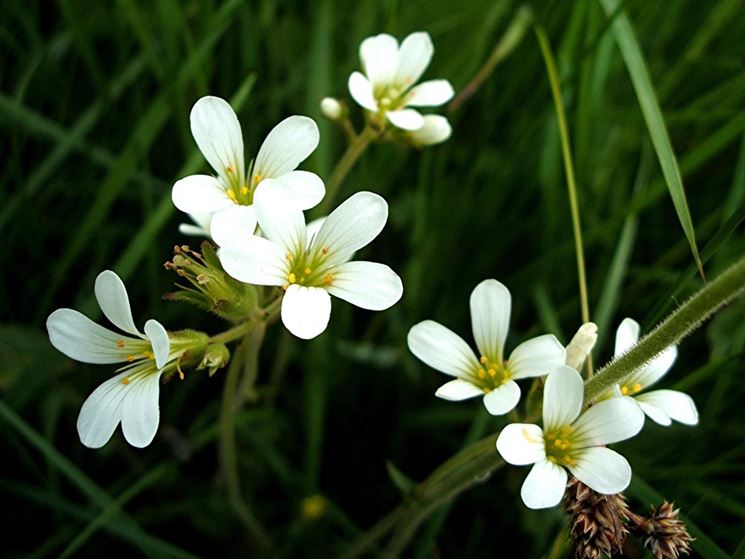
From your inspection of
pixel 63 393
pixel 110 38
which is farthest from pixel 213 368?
pixel 110 38

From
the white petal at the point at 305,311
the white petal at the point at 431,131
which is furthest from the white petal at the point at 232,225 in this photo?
the white petal at the point at 431,131

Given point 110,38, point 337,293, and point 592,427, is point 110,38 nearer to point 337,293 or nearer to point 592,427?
point 337,293

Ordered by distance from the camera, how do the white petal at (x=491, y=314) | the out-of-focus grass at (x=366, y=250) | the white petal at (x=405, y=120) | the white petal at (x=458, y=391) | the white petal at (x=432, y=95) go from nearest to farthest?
the white petal at (x=458, y=391), the white petal at (x=491, y=314), the white petal at (x=405, y=120), the white petal at (x=432, y=95), the out-of-focus grass at (x=366, y=250)

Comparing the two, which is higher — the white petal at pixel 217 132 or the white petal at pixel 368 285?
the white petal at pixel 217 132

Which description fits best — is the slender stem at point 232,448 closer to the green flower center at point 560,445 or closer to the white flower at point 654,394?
the green flower center at point 560,445

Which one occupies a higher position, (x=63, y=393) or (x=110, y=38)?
(x=110, y=38)

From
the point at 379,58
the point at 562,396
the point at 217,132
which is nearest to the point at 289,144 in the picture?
the point at 217,132
